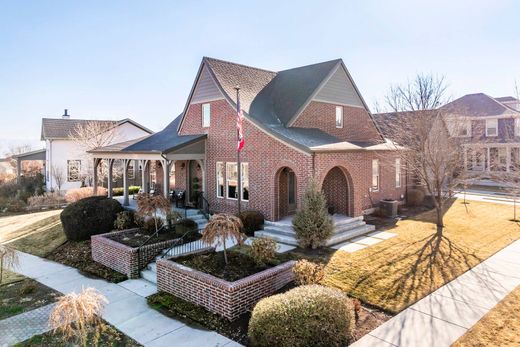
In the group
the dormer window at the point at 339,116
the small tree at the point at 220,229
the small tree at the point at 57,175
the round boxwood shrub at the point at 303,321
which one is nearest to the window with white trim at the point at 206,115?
the dormer window at the point at 339,116

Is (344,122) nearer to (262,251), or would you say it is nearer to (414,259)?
(414,259)

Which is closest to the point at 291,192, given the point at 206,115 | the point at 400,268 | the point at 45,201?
the point at 206,115

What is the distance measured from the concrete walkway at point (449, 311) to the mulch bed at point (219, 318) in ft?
0.85

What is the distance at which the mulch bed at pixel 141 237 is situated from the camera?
12.7 m

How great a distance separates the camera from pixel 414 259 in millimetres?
11398

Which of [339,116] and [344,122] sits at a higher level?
[339,116]

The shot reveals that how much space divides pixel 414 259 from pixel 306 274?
15.6ft

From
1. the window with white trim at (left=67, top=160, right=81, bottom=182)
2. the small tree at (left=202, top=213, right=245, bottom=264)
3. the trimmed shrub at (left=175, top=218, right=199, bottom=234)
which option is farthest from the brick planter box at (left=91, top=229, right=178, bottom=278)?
the window with white trim at (left=67, top=160, right=81, bottom=182)

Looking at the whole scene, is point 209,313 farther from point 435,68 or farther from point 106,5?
point 435,68

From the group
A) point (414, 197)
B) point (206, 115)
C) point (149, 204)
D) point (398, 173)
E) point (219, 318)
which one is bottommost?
point (219, 318)

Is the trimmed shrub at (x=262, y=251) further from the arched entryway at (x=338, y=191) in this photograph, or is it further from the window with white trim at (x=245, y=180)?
the arched entryway at (x=338, y=191)

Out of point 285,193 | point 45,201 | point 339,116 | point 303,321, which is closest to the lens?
point 303,321

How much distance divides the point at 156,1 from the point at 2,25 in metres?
7.11

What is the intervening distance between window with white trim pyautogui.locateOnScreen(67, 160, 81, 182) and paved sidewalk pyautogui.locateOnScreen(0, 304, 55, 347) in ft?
82.8
